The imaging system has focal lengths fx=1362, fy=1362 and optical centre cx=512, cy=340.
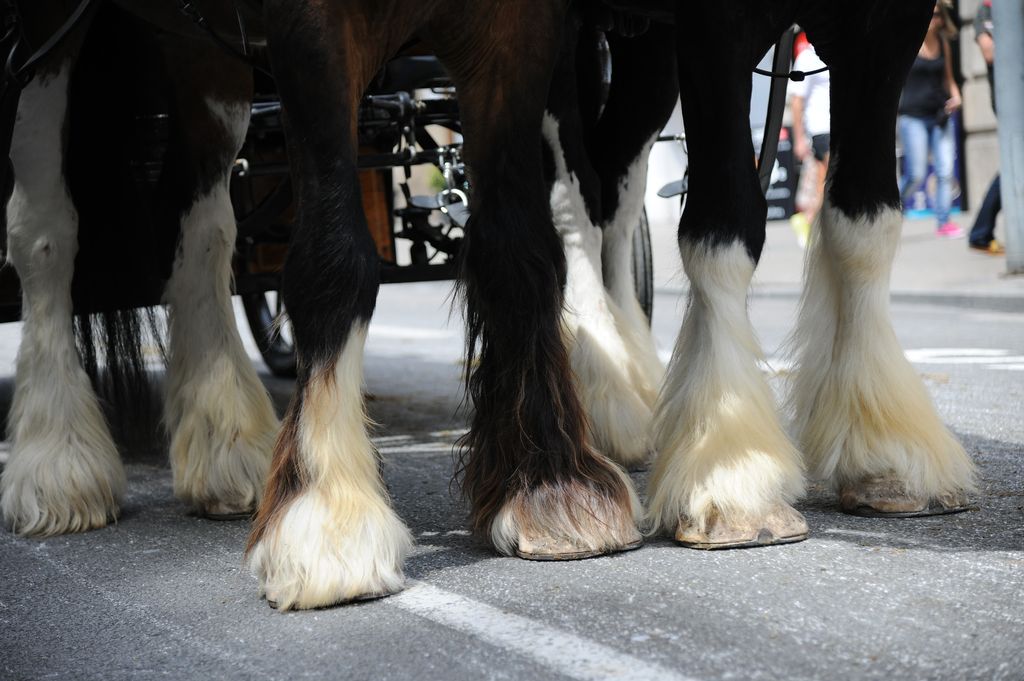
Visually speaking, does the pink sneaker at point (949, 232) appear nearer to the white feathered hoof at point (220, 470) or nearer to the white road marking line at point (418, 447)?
the white road marking line at point (418, 447)

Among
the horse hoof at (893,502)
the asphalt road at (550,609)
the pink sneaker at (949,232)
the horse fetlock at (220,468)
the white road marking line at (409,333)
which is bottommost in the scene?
the white road marking line at (409,333)

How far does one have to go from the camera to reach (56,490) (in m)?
3.74

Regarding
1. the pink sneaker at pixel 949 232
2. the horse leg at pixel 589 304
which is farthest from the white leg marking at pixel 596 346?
the pink sneaker at pixel 949 232

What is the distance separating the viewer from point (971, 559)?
2922mm

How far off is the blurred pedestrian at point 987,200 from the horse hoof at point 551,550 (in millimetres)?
8809

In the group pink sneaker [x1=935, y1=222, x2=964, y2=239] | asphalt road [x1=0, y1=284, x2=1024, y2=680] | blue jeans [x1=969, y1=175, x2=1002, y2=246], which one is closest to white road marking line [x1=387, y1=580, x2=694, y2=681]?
asphalt road [x1=0, y1=284, x2=1024, y2=680]

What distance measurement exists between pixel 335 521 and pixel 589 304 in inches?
63.2

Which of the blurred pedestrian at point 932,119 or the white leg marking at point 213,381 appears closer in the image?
the white leg marking at point 213,381

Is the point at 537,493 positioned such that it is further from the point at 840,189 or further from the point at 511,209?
the point at 840,189

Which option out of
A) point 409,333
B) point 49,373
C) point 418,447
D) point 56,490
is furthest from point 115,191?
point 409,333

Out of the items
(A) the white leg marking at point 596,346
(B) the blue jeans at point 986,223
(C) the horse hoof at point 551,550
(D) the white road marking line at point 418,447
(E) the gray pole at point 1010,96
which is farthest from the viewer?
(B) the blue jeans at point 986,223

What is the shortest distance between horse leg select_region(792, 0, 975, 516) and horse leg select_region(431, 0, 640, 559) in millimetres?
656

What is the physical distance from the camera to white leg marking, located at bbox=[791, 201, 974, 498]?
3.38 metres

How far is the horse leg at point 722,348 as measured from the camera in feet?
10.1
